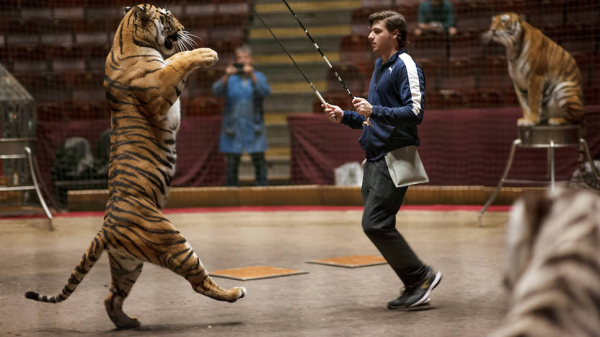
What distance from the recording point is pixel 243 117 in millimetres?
9891

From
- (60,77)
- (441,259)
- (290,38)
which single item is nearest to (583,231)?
(441,259)

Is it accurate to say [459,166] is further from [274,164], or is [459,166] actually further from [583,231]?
[583,231]

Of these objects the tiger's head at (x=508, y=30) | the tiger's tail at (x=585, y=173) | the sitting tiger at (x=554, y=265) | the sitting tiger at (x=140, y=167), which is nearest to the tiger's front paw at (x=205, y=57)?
the sitting tiger at (x=140, y=167)

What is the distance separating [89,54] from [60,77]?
824 mm

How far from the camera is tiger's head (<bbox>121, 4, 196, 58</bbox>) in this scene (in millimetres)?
4059

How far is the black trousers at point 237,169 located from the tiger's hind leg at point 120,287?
5.82 m

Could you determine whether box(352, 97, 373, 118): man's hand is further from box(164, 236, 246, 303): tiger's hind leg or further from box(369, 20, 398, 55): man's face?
box(164, 236, 246, 303): tiger's hind leg

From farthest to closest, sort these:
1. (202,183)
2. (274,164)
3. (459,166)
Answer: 1. (274,164)
2. (202,183)
3. (459,166)

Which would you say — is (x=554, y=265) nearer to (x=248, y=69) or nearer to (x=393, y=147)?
(x=393, y=147)

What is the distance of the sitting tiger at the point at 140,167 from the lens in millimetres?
3836

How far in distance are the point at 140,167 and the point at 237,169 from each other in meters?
5.91

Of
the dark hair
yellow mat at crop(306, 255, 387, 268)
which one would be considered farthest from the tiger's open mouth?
yellow mat at crop(306, 255, 387, 268)

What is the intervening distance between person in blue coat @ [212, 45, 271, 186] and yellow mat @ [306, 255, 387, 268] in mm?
3932

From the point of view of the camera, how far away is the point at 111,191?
394 centimetres
